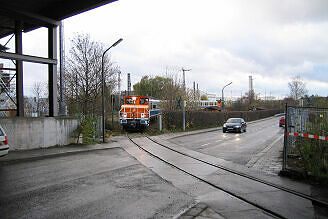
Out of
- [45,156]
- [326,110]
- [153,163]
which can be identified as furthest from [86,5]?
[326,110]

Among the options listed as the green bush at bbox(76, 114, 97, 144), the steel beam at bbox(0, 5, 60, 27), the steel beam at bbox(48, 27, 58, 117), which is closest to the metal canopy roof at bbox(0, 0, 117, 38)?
the steel beam at bbox(0, 5, 60, 27)

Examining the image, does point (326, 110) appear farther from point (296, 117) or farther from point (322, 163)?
point (322, 163)

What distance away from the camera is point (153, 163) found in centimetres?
1016

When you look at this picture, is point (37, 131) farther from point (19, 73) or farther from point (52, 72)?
point (19, 73)

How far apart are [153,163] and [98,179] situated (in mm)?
3168

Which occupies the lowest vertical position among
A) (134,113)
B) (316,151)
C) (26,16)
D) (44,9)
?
Result: (316,151)

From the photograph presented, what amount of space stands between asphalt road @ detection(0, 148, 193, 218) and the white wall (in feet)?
8.74

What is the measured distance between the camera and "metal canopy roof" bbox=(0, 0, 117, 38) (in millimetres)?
11627

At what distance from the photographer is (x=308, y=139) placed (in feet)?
25.2

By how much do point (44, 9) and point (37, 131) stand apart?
6.81m

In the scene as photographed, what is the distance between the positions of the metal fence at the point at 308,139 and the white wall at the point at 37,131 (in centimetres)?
1143

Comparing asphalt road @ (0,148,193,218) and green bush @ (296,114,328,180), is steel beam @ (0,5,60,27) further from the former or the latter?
green bush @ (296,114,328,180)

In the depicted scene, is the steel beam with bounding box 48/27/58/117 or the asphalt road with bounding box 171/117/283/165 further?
the steel beam with bounding box 48/27/58/117

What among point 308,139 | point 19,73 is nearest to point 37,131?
point 19,73
